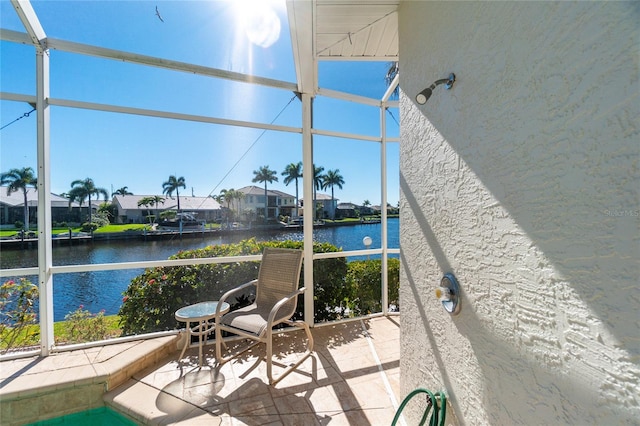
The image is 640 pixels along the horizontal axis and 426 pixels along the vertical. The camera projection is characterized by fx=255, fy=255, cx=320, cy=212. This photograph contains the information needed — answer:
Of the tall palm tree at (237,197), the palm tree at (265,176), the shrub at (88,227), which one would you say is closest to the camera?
the shrub at (88,227)

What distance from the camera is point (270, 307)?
130 inches

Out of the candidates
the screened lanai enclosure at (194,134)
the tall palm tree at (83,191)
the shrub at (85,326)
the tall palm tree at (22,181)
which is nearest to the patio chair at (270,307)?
the screened lanai enclosure at (194,134)

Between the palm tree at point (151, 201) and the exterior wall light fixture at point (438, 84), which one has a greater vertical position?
the exterior wall light fixture at point (438, 84)

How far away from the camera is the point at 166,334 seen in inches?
139

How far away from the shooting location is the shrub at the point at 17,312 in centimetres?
308

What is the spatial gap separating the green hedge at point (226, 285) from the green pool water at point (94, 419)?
3.64 ft

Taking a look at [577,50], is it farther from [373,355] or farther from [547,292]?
[373,355]

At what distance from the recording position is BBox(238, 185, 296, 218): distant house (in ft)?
13.8

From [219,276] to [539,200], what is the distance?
3.96 metres

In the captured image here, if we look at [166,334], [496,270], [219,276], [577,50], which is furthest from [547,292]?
[166,334]

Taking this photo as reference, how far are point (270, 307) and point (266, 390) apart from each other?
35.9 inches

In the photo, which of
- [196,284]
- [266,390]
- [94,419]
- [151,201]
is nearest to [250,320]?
[266,390]

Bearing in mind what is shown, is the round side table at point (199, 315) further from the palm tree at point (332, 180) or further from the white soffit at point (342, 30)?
the white soffit at point (342, 30)

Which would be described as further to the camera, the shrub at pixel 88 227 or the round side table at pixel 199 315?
the shrub at pixel 88 227
